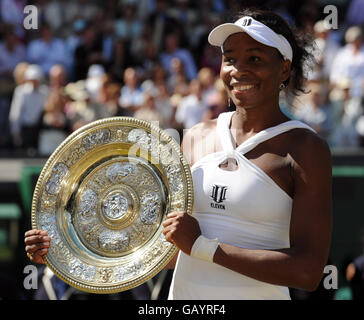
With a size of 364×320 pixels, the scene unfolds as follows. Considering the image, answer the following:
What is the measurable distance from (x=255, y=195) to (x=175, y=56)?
730 cm

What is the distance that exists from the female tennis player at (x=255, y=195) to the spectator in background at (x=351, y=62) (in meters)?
5.99

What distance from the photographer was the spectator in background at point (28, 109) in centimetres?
816

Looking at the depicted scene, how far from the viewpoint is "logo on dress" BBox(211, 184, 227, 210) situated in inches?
99.1

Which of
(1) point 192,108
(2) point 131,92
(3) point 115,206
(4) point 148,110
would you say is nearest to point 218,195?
(3) point 115,206

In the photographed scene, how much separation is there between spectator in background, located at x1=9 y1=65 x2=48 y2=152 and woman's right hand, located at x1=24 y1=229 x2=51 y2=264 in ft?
17.8

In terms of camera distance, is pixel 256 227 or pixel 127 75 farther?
pixel 127 75

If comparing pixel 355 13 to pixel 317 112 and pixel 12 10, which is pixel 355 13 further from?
pixel 12 10

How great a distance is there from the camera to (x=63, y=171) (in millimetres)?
2773

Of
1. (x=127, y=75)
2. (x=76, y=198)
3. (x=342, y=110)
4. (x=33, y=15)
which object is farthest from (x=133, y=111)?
(x=76, y=198)

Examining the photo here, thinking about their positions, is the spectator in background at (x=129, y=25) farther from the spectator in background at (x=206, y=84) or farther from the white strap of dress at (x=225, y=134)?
the white strap of dress at (x=225, y=134)

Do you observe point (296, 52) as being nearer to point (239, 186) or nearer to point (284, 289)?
point (239, 186)

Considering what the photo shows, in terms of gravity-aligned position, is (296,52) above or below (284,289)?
above

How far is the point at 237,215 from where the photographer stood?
2.52m
